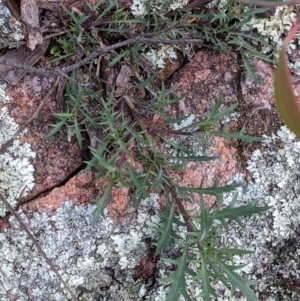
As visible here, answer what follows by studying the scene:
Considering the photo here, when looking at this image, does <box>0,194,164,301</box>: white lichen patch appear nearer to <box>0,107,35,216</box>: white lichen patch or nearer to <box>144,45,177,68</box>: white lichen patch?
<box>0,107,35,216</box>: white lichen patch

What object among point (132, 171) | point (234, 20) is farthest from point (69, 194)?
point (234, 20)

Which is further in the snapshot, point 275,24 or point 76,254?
point 275,24

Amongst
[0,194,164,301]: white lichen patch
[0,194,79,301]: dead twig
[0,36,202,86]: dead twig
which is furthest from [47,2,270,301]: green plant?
[0,194,79,301]: dead twig

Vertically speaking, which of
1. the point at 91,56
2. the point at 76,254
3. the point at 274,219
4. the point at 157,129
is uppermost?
the point at 91,56

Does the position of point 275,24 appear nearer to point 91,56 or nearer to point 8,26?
point 91,56

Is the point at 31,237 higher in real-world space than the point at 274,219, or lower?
lower

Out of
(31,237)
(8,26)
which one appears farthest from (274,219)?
(8,26)

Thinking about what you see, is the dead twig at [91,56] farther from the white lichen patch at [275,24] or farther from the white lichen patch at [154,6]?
the white lichen patch at [275,24]
